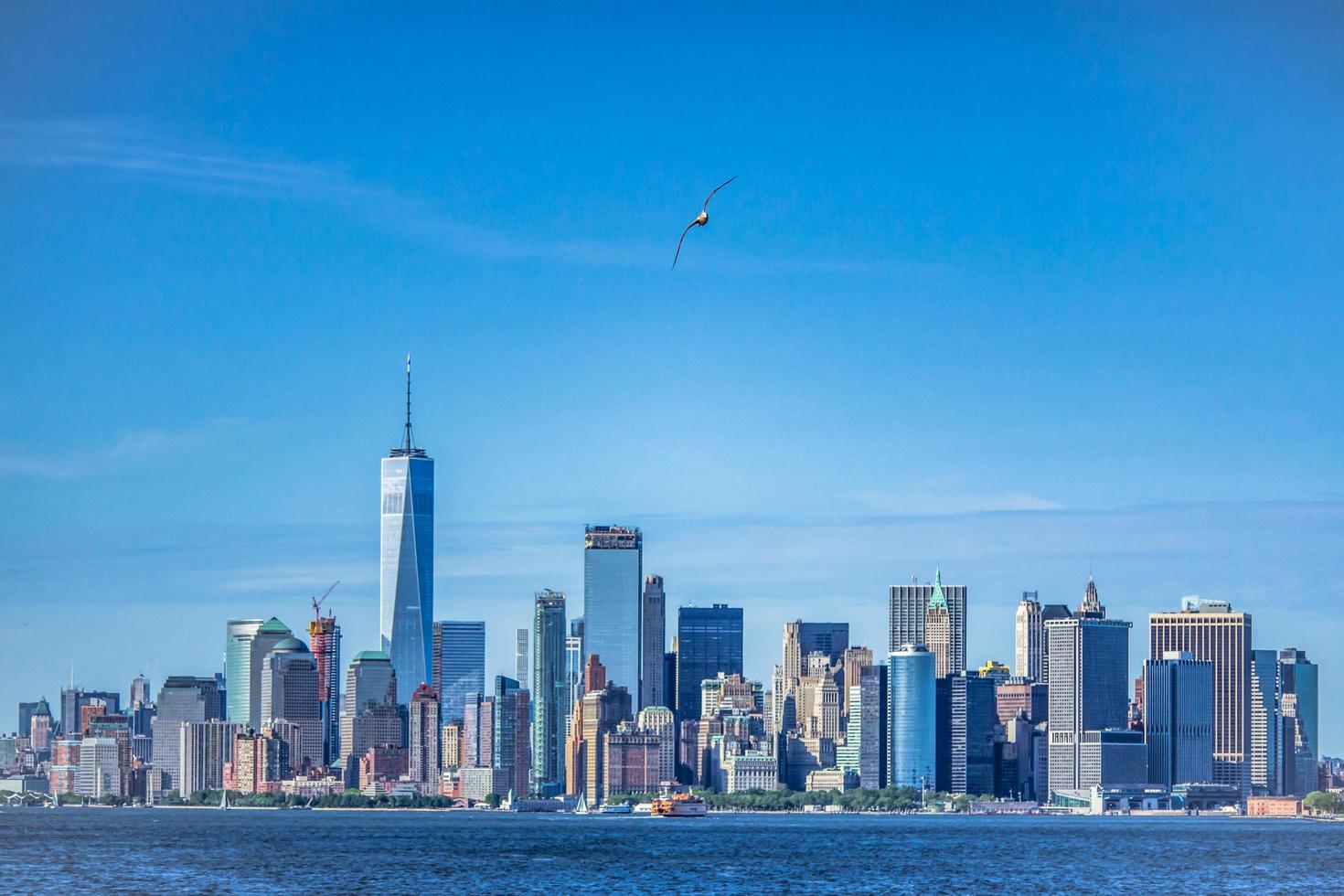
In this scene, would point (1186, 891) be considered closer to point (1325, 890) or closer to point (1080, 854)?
point (1325, 890)

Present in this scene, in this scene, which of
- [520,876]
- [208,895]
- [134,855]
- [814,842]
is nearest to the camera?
[208,895]

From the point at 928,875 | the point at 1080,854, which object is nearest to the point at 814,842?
the point at 1080,854

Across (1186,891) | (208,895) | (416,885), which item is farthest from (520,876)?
(1186,891)

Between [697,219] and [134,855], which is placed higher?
[697,219]

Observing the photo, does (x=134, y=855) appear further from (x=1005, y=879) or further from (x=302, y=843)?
(x=1005, y=879)

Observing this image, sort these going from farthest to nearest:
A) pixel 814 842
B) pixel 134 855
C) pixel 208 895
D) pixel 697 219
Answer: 1. pixel 814 842
2. pixel 134 855
3. pixel 208 895
4. pixel 697 219

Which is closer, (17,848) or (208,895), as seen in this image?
(208,895)
